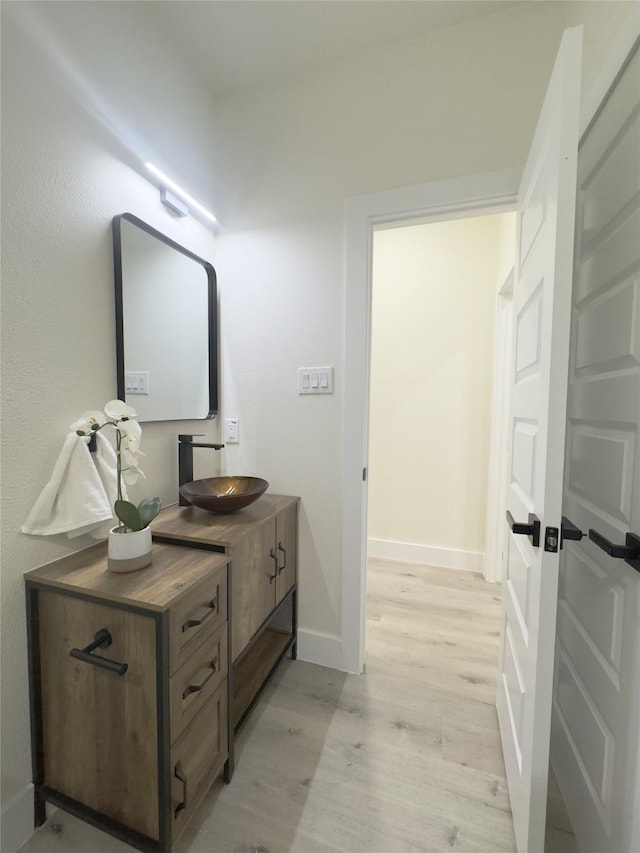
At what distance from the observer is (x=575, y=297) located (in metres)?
1.11

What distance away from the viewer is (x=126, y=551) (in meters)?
1.02

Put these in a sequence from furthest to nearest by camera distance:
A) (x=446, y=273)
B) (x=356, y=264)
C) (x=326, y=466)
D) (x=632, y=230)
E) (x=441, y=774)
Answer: (x=446, y=273)
(x=326, y=466)
(x=356, y=264)
(x=441, y=774)
(x=632, y=230)

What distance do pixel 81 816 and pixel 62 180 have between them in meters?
1.86

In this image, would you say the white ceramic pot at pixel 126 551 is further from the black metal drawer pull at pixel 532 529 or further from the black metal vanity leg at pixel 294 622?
the black metal drawer pull at pixel 532 529

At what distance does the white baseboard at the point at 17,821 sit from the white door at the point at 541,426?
135cm

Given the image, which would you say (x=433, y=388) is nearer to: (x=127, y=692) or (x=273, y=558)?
(x=273, y=558)

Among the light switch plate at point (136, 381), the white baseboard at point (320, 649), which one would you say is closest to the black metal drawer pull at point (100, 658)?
the light switch plate at point (136, 381)

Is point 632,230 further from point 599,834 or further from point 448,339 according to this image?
point 448,339

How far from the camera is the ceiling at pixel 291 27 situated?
137cm

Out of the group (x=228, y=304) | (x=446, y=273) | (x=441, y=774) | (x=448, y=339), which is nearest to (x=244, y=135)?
(x=228, y=304)

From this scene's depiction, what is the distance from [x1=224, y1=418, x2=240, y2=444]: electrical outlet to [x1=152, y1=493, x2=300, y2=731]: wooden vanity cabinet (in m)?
0.36

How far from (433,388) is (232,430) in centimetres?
162

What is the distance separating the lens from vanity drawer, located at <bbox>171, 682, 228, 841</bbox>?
0.92m

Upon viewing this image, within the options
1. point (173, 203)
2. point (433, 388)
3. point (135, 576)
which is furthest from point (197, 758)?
point (433, 388)
